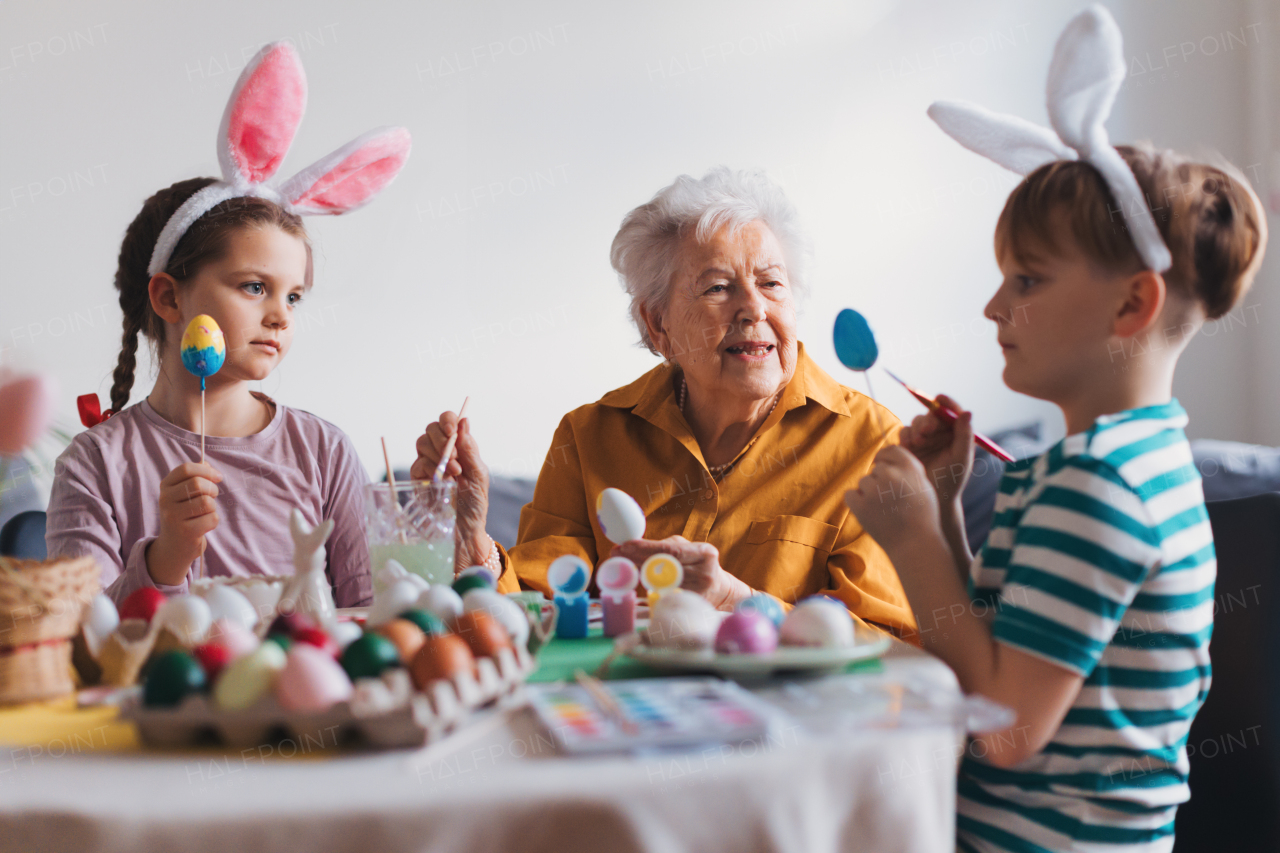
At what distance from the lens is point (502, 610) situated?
2.87 ft

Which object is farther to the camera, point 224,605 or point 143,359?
point 143,359

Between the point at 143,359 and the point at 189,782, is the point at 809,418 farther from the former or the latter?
the point at 143,359

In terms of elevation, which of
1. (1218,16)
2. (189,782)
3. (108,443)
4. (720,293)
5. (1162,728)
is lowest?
(1162,728)

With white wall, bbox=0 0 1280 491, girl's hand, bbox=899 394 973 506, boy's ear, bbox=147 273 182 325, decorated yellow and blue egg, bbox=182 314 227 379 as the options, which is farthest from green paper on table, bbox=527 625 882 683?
white wall, bbox=0 0 1280 491

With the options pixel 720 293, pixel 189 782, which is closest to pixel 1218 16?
pixel 720 293

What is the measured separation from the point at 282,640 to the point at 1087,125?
92 cm

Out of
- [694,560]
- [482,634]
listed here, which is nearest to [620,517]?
[694,560]

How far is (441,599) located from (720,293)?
955 millimetres

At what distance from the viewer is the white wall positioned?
2717mm

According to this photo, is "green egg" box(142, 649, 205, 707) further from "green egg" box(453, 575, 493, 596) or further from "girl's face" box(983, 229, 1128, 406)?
"girl's face" box(983, 229, 1128, 406)

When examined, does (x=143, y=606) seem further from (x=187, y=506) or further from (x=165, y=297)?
(x=165, y=297)

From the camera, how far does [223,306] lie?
157 cm

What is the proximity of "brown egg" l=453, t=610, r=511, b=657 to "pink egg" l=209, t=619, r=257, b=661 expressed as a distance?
158 mm

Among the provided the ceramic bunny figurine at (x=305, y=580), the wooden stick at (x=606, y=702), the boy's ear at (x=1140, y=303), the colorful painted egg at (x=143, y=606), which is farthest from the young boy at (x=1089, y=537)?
the colorful painted egg at (x=143, y=606)
